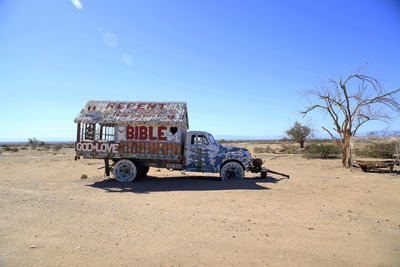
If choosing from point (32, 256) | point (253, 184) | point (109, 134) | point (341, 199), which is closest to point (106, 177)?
point (109, 134)

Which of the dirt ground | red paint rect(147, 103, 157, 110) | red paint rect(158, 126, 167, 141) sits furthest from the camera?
red paint rect(147, 103, 157, 110)

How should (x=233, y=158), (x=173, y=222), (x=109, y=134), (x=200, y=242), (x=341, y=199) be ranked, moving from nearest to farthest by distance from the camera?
(x=200, y=242)
(x=173, y=222)
(x=341, y=199)
(x=233, y=158)
(x=109, y=134)

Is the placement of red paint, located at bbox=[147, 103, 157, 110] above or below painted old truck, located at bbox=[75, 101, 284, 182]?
above

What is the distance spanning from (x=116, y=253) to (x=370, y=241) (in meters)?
4.74

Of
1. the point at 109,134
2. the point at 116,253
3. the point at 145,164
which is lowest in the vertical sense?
the point at 116,253

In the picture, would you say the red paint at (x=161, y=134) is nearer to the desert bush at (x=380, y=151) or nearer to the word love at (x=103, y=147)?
the word love at (x=103, y=147)

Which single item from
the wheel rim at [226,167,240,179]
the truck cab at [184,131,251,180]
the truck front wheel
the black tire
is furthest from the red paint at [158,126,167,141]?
the wheel rim at [226,167,240,179]

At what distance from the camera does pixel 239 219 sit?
595 cm

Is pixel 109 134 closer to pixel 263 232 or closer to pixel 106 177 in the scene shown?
pixel 106 177

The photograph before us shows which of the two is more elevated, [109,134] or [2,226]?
[109,134]

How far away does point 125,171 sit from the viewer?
37.9ft

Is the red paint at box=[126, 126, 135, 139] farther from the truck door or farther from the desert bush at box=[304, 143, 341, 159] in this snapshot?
the desert bush at box=[304, 143, 341, 159]

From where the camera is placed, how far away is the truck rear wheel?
1128 centimetres

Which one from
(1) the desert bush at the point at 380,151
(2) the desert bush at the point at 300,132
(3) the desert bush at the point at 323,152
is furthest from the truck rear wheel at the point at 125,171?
(2) the desert bush at the point at 300,132
